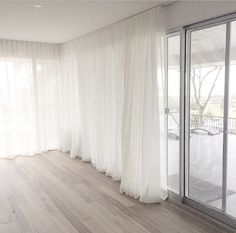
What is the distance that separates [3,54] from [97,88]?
232 cm

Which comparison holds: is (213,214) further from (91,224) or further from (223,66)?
(223,66)

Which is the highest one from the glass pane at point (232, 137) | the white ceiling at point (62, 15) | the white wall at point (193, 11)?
the white ceiling at point (62, 15)

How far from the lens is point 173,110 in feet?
11.4

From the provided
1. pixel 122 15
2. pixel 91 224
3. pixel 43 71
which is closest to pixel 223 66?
pixel 122 15

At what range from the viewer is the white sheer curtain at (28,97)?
556 centimetres

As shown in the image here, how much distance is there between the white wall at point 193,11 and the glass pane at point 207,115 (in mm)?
182

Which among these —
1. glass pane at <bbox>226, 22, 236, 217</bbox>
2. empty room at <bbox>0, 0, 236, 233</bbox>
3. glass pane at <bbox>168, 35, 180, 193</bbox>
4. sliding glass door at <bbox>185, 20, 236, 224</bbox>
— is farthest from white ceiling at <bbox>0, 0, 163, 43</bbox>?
glass pane at <bbox>226, 22, 236, 217</bbox>

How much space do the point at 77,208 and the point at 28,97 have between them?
3.34 m

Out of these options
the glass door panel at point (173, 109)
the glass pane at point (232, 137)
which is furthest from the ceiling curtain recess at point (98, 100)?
the glass pane at point (232, 137)

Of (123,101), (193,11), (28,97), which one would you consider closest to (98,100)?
(123,101)

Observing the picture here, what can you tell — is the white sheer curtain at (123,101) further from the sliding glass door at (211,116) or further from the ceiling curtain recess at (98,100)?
the sliding glass door at (211,116)

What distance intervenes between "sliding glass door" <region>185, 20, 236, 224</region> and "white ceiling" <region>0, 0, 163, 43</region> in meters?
0.81

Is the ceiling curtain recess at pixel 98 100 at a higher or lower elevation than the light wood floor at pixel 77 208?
higher

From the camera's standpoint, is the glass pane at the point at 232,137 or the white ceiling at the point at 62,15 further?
the white ceiling at the point at 62,15
